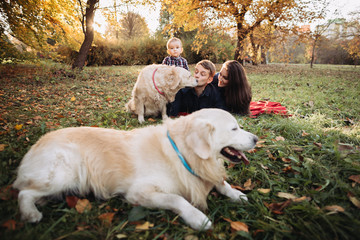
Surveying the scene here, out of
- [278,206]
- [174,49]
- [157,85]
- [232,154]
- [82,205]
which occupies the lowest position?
[278,206]

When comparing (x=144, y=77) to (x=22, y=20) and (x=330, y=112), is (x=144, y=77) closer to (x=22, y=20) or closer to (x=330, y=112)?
(x=330, y=112)

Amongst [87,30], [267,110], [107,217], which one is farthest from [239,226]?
[87,30]

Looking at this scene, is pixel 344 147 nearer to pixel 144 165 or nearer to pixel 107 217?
pixel 144 165

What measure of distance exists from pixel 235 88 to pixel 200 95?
3.01ft

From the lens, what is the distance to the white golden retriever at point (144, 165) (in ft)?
5.39

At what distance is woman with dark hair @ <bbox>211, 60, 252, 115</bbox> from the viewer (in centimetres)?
462

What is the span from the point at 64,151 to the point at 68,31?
10.7 m

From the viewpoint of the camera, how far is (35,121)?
3666mm

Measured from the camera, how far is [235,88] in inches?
184

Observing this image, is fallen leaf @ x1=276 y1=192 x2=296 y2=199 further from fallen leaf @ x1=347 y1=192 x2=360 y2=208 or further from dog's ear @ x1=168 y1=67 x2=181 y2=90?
dog's ear @ x1=168 y1=67 x2=181 y2=90

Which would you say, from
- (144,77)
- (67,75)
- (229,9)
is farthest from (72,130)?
(229,9)

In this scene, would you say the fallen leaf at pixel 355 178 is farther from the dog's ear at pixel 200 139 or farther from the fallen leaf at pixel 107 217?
the fallen leaf at pixel 107 217

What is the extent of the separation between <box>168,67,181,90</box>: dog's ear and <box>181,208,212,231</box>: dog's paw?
335 cm

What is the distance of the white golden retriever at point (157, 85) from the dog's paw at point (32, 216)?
2.96 metres
